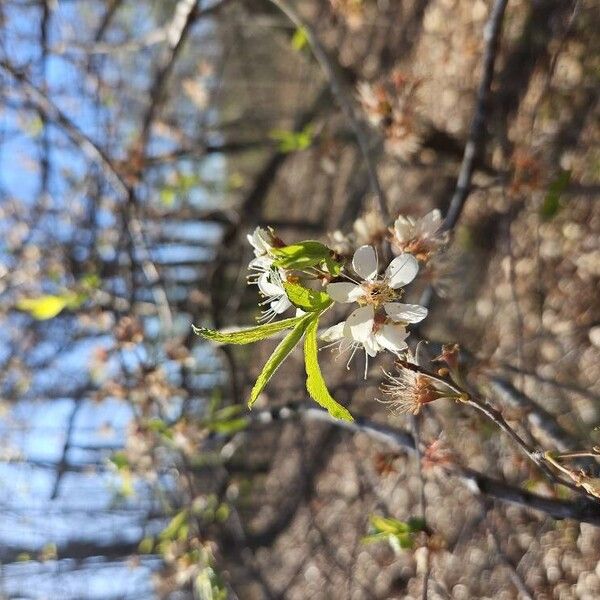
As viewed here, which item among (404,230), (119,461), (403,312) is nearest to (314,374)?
(403,312)

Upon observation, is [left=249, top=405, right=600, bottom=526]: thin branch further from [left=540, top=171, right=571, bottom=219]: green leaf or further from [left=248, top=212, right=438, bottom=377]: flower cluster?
[left=540, top=171, right=571, bottom=219]: green leaf

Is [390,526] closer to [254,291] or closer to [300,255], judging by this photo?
[300,255]

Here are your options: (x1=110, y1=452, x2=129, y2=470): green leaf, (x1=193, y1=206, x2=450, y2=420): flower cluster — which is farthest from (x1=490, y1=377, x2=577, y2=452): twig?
(x1=110, y1=452, x2=129, y2=470): green leaf

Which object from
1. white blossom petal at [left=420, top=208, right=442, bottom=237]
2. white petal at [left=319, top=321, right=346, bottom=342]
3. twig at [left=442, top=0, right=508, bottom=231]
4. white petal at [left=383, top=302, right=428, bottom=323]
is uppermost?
twig at [left=442, top=0, right=508, bottom=231]

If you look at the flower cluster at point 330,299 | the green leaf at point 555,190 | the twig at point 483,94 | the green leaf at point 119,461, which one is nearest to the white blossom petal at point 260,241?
the flower cluster at point 330,299

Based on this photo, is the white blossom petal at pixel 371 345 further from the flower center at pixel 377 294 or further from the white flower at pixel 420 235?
the white flower at pixel 420 235
